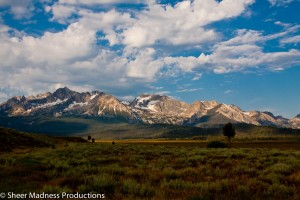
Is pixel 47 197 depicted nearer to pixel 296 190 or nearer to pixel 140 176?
pixel 140 176

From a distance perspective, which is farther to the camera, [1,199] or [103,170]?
[103,170]

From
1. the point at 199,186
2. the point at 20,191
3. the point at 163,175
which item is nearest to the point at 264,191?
the point at 199,186

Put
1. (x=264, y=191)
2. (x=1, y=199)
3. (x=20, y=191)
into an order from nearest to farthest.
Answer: (x=1, y=199), (x=20, y=191), (x=264, y=191)

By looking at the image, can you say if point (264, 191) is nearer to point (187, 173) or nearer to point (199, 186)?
point (199, 186)

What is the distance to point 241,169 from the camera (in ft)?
69.6

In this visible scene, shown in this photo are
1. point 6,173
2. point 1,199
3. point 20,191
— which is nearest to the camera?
point 1,199

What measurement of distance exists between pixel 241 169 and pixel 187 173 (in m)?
4.37

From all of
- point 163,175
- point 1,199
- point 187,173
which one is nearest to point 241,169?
point 187,173

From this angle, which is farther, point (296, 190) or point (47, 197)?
point (296, 190)

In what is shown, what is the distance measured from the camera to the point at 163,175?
18141 mm

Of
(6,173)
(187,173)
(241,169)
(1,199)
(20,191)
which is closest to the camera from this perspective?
(1,199)

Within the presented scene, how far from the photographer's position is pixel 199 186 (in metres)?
14.2

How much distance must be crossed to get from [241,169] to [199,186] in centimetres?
806

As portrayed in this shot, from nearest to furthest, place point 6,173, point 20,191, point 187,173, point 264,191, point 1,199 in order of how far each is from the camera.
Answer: point 1,199, point 20,191, point 264,191, point 6,173, point 187,173
